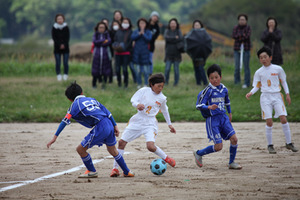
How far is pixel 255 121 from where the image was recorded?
43.5ft

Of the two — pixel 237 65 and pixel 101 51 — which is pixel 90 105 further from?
pixel 237 65

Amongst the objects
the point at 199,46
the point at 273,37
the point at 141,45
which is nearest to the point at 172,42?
the point at 199,46

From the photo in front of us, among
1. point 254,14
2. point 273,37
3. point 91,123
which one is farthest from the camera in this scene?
point 254,14

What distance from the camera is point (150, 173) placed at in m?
7.52

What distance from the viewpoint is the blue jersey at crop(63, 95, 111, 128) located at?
7.02 meters

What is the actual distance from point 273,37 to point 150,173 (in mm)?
8614

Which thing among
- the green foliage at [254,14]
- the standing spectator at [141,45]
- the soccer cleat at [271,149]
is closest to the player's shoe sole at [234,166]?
the soccer cleat at [271,149]

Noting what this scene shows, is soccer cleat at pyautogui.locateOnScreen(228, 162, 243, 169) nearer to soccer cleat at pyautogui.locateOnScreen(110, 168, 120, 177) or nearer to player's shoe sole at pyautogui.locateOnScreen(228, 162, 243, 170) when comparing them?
player's shoe sole at pyautogui.locateOnScreen(228, 162, 243, 170)

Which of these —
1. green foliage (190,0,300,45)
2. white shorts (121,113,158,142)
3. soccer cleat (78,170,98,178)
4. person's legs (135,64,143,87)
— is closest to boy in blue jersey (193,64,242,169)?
white shorts (121,113,158,142)

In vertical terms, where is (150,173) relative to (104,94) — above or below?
above

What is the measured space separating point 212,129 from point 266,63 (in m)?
2.19

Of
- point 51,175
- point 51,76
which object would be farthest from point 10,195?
point 51,76

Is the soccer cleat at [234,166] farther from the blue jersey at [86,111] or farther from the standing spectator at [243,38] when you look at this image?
the standing spectator at [243,38]

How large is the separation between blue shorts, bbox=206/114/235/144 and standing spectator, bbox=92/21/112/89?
8.09 metres
